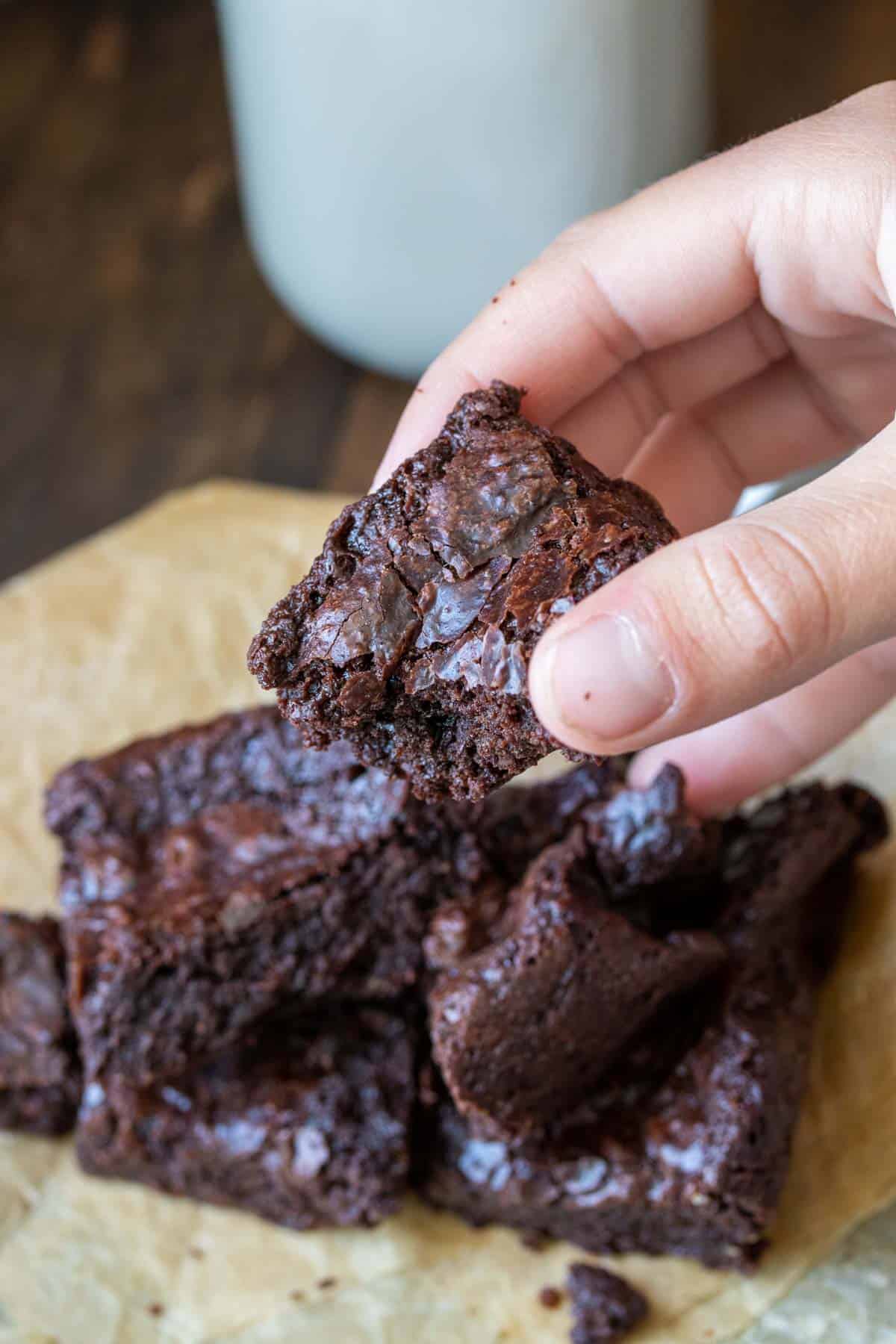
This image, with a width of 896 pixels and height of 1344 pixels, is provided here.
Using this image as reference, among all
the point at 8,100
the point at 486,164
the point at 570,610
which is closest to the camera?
the point at 570,610

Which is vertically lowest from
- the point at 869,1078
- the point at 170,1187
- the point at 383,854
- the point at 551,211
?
the point at 170,1187

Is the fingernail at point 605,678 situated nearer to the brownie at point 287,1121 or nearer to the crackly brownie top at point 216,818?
the crackly brownie top at point 216,818

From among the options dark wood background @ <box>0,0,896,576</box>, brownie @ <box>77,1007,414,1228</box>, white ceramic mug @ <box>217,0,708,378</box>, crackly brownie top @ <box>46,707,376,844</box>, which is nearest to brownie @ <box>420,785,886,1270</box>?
brownie @ <box>77,1007,414,1228</box>

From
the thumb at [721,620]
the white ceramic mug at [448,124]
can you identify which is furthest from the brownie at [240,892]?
the white ceramic mug at [448,124]

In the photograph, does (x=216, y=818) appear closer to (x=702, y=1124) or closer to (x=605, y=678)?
(x=702, y=1124)

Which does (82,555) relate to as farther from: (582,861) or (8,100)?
(8,100)

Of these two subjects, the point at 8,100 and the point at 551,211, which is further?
the point at 8,100

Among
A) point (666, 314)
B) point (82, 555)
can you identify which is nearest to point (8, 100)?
point (82, 555)

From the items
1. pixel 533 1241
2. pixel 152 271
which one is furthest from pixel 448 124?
pixel 533 1241
